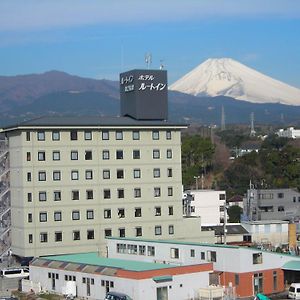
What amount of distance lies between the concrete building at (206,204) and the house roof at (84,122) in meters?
14.1

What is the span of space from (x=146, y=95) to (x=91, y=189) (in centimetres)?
765

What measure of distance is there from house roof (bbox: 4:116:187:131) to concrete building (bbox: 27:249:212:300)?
1108cm

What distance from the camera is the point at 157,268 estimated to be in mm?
35594

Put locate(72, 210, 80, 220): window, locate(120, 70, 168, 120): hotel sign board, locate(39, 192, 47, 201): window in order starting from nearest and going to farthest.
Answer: locate(39, 192, 47, 201): window
locate(72, 210, 80, 220): window
locate(120, 70, 168, 120): hotel sign board

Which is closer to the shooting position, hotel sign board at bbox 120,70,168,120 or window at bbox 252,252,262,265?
window at bbox 252,252,262,265

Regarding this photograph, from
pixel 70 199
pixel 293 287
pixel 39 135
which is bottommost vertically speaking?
pixel 293 287

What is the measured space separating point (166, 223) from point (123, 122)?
7.25 meters

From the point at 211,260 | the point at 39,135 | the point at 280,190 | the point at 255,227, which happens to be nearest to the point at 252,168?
the point at 280,190

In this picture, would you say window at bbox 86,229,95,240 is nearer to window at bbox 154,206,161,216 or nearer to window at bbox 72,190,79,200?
window at bbox 72,190,79,200

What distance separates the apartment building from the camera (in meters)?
49.0

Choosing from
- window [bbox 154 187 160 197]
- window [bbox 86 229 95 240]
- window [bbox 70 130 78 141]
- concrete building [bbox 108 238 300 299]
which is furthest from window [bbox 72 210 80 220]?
concrete building [bbox 108 238 300 299]

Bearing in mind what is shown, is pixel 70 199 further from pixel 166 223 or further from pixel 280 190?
pixel 280 190

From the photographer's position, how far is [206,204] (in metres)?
67.1

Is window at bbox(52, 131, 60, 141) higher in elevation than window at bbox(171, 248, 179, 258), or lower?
higher
